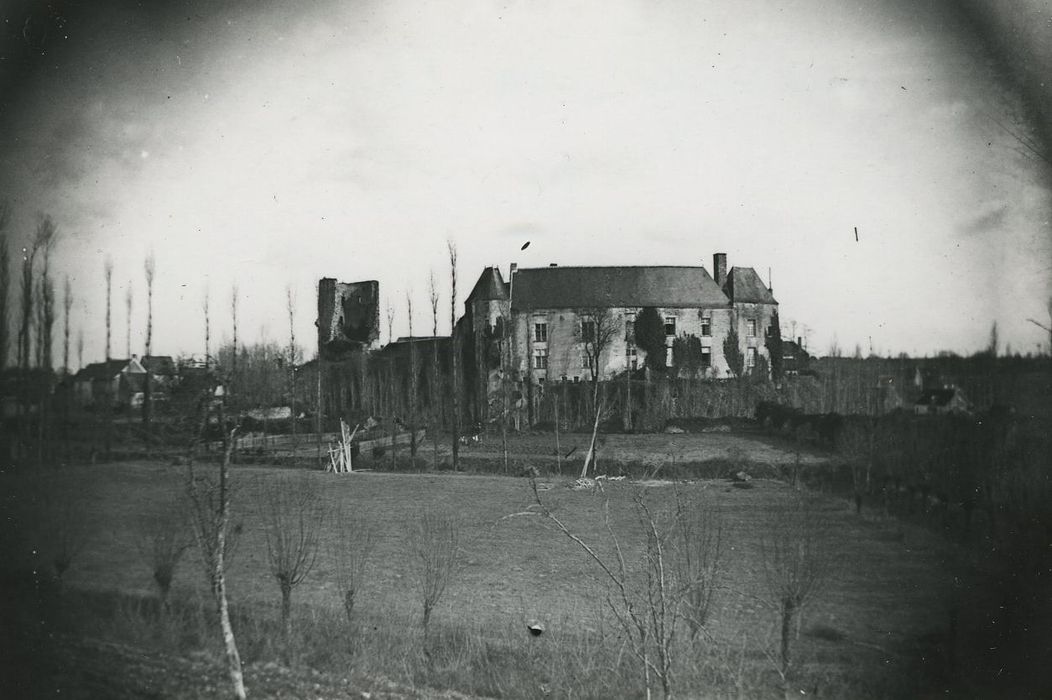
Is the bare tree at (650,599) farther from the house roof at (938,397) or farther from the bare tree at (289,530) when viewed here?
the house roof at (938,397)

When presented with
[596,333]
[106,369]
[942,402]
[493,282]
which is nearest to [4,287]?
[106,369]

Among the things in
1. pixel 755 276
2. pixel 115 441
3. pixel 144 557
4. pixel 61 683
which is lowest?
pixel 61 683

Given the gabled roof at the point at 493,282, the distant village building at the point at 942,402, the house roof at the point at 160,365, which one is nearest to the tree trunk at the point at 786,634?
the distant village building at the point at 942,402

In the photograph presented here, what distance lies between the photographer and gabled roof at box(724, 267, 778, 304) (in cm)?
3195

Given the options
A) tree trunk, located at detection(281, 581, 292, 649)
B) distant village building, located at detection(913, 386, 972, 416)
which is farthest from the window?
tree trunk, located at detection(281, 581, 292, 649)

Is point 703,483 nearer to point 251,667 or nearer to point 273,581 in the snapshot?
point 273,581

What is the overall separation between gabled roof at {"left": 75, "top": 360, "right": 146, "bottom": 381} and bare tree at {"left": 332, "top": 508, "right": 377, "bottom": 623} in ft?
9.73

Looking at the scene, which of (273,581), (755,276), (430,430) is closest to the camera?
(273,581)

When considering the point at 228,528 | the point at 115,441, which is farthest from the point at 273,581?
the point at 115,441

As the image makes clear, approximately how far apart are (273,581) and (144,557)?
1.24 m

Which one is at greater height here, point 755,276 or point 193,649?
point 755,276

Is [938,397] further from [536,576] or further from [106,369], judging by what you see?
[106,369]

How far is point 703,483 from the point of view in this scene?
14.8m

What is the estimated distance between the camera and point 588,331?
29.7 m
